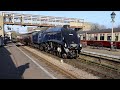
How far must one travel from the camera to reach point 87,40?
48.2 meters

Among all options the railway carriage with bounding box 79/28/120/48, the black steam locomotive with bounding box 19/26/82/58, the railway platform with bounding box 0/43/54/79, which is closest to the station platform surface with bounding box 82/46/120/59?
the railway carriage with bounding box 79/28/120/48

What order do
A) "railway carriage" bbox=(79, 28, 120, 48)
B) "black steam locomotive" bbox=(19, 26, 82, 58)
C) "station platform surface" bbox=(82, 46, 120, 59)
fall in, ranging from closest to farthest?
"black steam locomotive" bbox=(19, 26, 82, 58), "station platform surface" bbox=(82, 46, 120, 59), "railway carriage" bbox=(79, 28, 120, 48)

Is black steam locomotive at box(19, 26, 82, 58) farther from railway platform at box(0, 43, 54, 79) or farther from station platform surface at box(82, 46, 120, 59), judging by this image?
railway platform at box(0, 43, 54, 79)

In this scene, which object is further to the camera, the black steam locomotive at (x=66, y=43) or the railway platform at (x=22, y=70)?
the black steam locomotive at (x=66, y=43)

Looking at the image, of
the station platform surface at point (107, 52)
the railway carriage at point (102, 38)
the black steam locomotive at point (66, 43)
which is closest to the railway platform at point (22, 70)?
the black steam locomotive at point (66, 43)

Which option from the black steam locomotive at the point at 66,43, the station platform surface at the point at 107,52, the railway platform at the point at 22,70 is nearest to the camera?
the railway platform at the point at 22,70

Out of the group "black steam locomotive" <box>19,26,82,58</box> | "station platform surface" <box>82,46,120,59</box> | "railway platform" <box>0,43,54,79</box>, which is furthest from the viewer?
"station platform surface" <box>82,46,120,59</box>

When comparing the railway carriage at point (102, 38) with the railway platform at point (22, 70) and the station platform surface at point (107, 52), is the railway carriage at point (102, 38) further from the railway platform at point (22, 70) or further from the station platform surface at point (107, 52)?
the railway platform at point (22, 70)

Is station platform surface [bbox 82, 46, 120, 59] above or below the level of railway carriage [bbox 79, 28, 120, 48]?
below

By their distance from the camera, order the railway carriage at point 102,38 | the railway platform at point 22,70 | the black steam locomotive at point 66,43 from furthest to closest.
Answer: the railway carriage at point 102,38
the black steam locomotive at point 66,43
the railway platform at point 22,70

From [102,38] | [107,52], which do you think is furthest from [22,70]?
[102,38]

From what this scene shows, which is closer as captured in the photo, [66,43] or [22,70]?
[22,70]

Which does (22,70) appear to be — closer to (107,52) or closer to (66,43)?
(66,43)
